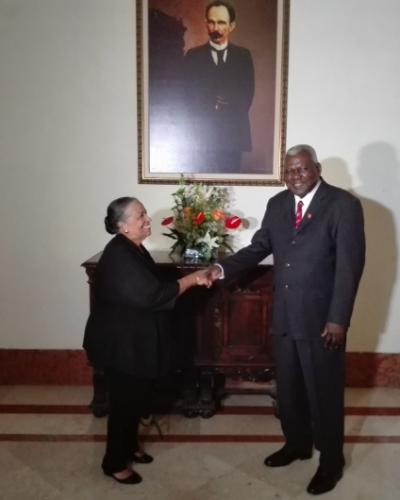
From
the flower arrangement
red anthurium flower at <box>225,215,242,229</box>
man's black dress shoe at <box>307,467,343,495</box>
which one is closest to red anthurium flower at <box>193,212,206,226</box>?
the flower arrangement

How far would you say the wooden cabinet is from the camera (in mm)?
2818

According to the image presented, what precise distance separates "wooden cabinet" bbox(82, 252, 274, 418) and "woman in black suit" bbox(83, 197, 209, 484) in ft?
1.90

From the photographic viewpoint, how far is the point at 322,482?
2236 millimetres

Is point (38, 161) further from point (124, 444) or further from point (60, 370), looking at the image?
point (124, 444)

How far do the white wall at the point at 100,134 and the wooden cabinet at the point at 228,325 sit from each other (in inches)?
21.5

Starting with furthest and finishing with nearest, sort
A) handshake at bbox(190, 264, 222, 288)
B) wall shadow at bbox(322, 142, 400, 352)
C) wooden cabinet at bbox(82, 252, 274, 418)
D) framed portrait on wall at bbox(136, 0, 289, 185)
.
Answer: wall shadow at bbox(322, 142, 400, 352)
framed portrait on wall at bbox(136, 0, 289, 185)
wooden cabinet at bbox(82, 252, 274, 418)
handshake at bbox(190, 264, 222, 288)

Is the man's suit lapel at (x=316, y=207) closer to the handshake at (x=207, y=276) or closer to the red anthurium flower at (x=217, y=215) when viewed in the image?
the handshake at (x=207, y=276)

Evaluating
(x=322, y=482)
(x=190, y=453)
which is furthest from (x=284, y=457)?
(x=190, y=453)

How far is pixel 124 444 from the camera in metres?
2.29

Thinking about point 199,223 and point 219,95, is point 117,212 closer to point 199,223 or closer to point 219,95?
point 199,223

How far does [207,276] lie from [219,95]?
1.38m

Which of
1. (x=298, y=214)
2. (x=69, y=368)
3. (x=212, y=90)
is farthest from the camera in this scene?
(x=69, y=368)

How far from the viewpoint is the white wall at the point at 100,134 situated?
3.07 meters

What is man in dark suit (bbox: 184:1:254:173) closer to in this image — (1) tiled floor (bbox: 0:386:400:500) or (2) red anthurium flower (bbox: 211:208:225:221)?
(2) red anthurium flower (bbox: 211:208:225:221)
